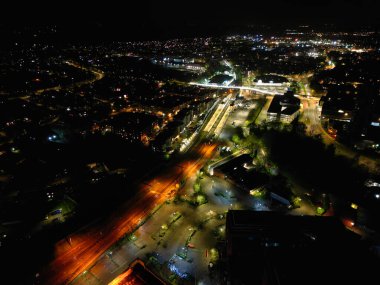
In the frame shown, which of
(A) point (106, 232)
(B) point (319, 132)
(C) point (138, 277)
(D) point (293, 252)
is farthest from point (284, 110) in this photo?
(C) point (138, 277)

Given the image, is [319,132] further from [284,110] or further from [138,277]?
[138,277]

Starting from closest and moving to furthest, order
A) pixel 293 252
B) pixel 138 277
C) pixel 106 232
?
pixel 138 277 → pixel 293 252 → pixel 106 232

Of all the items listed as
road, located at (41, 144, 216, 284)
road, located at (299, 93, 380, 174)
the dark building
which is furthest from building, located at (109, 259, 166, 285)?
road, located at (299, 93, 380, 174)

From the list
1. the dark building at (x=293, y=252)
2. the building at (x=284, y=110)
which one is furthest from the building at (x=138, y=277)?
the building at (x=284, y=110)

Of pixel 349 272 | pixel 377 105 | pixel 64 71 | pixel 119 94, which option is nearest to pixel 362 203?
pixel 349 272

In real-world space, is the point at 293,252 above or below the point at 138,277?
below

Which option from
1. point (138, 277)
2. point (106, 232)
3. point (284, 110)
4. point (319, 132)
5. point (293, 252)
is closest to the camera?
point (138, 277)

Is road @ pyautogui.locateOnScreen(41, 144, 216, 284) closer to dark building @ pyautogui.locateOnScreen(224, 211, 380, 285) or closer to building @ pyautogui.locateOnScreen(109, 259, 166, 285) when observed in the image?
→ dark building @ pyautogui.locateOnScreen(224, 211, 380, 285)
